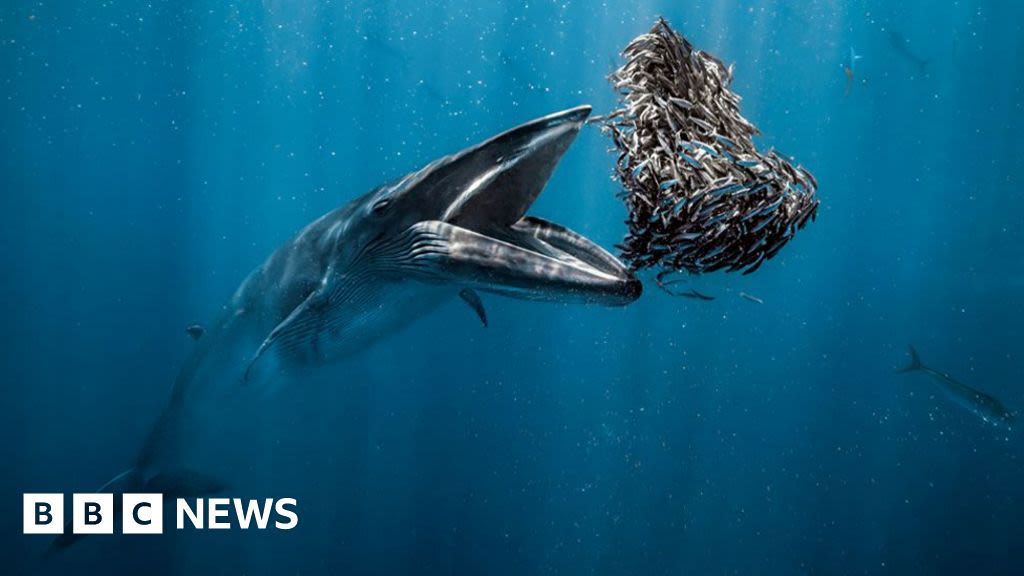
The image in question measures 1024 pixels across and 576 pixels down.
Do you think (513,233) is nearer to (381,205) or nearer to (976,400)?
(381,205)

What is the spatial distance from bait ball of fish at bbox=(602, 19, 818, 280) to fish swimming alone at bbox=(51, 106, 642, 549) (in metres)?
0.26

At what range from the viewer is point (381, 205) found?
165 inches

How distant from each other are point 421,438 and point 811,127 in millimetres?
14665

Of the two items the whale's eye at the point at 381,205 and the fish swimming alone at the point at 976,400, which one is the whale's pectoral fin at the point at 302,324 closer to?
the whale's eye at the point at 381,205

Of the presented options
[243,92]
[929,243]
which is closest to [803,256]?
[929,243]

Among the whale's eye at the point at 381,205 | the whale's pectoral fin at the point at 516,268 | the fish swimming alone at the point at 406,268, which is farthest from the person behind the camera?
the whale's eye at the point at 381,205

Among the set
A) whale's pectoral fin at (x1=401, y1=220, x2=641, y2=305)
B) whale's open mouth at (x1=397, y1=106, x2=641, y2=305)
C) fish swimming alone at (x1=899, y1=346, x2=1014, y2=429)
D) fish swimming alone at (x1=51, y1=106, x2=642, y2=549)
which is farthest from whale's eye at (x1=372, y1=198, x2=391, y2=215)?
fish swimming alone at (x1=899, y1=346, x2=1014, y2=429)

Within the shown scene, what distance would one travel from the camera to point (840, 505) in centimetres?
2025

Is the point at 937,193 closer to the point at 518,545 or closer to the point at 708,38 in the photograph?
the point at 708,38

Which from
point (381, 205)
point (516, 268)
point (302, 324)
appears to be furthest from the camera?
point (302, 324)

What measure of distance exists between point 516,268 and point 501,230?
0.54 metres

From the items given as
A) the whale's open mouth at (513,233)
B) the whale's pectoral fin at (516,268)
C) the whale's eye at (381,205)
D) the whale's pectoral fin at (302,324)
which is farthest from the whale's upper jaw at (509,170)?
the whale's pectoral fin at (302,324)

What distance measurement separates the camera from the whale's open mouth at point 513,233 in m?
2.86

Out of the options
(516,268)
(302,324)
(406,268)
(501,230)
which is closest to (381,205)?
(406,268)
